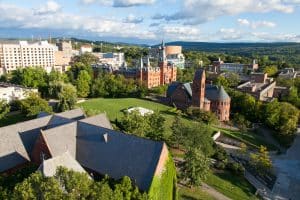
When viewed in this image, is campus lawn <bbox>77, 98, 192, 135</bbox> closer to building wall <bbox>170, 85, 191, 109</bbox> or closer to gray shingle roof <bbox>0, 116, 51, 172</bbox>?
building wall <bbox>170, 85, 191, 109</bbox>

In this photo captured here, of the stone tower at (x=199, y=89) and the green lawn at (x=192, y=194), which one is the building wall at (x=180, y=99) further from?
the green lawn at (x=192, y=194)

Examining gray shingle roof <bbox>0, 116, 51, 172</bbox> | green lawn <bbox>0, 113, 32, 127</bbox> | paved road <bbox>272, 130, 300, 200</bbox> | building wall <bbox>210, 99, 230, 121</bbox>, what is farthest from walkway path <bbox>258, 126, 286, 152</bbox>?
green lawn <bbox>0, 113, 32, 127</bbox>

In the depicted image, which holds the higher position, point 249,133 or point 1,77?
point 1,77

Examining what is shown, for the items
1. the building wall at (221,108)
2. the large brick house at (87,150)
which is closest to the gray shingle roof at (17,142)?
the large brick house at (87,150)

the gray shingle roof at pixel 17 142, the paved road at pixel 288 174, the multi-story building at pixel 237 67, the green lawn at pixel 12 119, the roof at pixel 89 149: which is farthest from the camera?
the multi-story building at pixel 237 67

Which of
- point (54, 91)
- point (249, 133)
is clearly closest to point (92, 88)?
point (54, 91)

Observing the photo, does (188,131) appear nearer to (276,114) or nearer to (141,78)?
(276,114)
